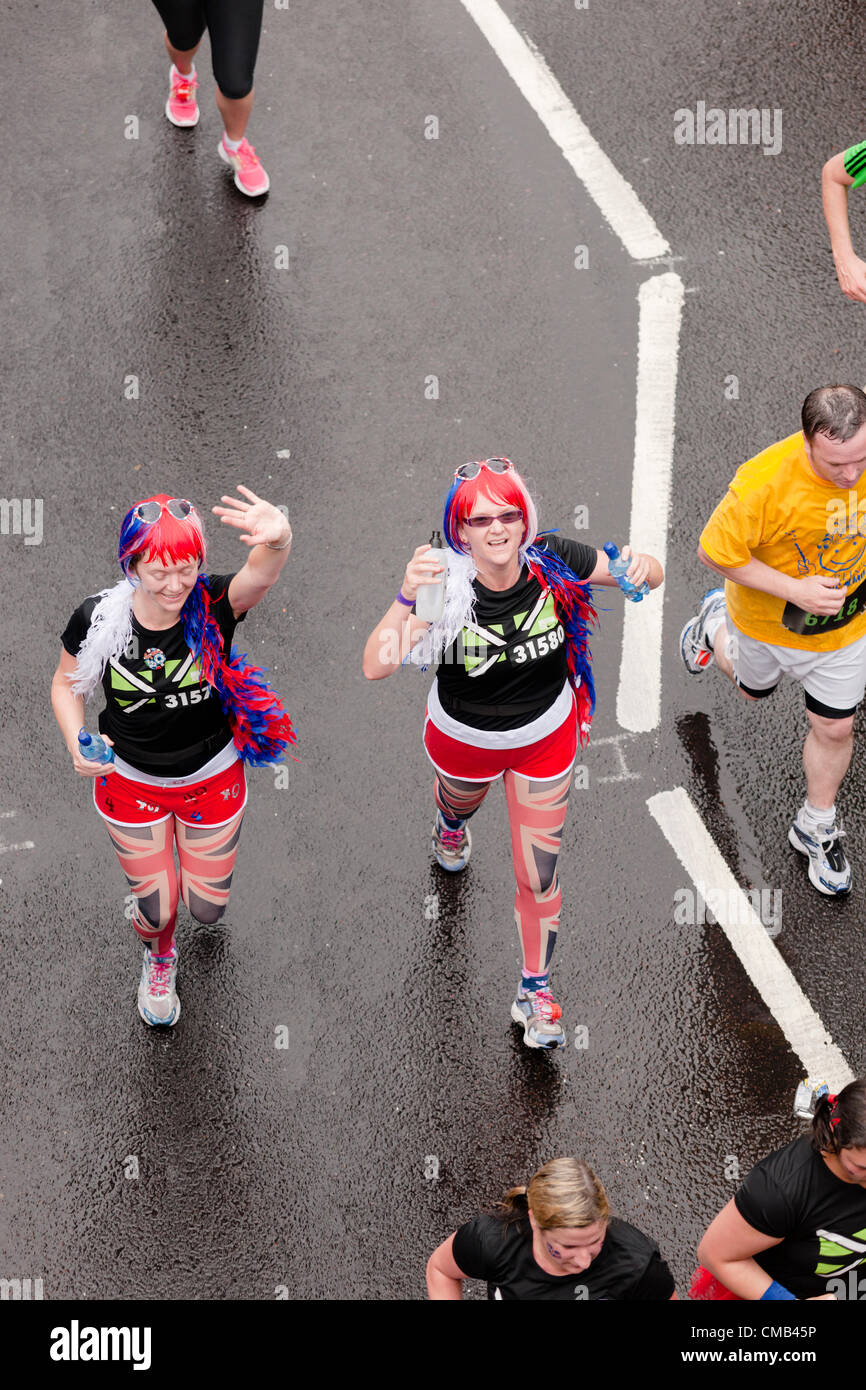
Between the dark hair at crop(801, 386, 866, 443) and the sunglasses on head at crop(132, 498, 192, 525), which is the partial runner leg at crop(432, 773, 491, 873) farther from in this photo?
the dark hair at crop(801, 386, 866, 443)

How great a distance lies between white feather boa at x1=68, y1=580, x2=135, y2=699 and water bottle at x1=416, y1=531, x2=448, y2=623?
3.45 feet

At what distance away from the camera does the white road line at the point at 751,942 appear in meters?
6.23

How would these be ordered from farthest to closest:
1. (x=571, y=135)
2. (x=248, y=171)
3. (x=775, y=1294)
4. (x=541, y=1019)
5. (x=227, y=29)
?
(x=571, y=135)
(x=248, y=171)
(x=227, y=29)
(x=541, y=1019)
(x=775, y=1294)

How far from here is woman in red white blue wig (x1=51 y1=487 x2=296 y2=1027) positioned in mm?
5379

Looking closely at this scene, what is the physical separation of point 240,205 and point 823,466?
4630mm

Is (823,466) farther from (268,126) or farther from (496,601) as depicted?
(268,126)

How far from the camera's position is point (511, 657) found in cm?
560

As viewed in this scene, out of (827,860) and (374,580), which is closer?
(827,860)

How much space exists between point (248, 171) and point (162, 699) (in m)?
4.58

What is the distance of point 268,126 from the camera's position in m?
9.42

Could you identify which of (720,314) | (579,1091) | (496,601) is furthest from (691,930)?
(720,314)

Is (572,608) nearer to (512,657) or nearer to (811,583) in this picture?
(512,657)

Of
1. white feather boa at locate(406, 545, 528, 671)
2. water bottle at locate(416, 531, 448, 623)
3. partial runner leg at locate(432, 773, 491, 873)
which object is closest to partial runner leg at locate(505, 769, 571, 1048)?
partial runner leg at locate(432, 773, 491, 873)

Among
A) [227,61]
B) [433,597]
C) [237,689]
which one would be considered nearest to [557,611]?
[433,597]
